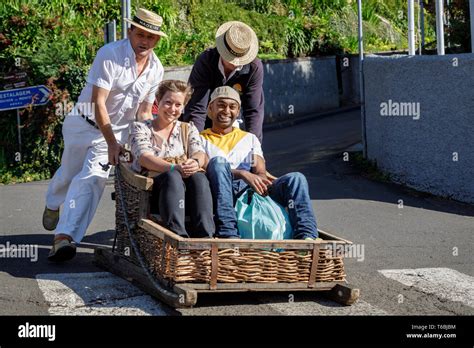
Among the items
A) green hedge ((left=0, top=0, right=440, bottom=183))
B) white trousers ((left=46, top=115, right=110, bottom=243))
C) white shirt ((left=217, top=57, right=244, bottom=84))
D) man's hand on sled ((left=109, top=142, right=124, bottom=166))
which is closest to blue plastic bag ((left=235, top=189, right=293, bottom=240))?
man's hand on sled ((left=109, top=142, right=124, bottom=166))

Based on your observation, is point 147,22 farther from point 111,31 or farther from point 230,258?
point 111,31

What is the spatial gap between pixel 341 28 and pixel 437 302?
19.3 meters

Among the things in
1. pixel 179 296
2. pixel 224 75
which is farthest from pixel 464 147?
pixel 179 296

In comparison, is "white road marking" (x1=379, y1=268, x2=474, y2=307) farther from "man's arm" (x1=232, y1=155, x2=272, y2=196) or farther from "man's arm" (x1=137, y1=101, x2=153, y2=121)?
"man's arm" (x1=137, y1=101, x2=153, y2=121)

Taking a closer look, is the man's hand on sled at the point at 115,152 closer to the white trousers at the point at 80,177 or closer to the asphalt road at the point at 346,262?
the white trousers at the point at 80,177

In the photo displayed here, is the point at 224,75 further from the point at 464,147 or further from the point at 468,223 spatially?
the point at 464,147

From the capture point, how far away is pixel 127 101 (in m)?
8.62

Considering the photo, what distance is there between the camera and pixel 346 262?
29.7 feet

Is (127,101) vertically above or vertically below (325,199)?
above

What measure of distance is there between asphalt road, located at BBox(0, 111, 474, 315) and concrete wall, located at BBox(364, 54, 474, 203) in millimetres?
349

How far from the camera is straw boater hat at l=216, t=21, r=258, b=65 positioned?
8492 millimetres

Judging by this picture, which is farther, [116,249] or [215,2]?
[215,2]

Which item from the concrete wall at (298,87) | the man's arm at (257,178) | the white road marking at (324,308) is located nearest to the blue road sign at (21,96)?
the concrete wall at (298,87)

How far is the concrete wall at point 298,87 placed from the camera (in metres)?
21.1
